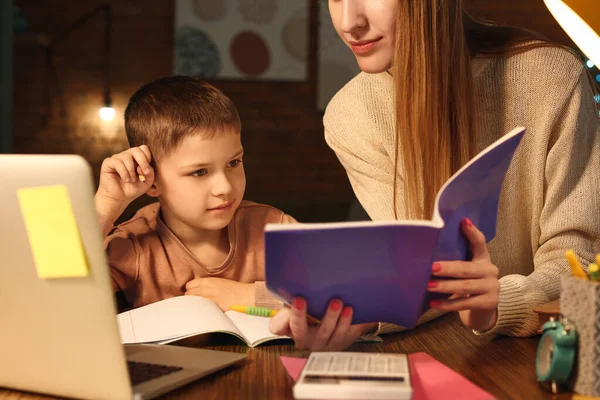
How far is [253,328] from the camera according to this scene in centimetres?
103

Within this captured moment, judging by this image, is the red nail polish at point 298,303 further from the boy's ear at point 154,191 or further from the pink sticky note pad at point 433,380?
the boy's ear at point 154,191

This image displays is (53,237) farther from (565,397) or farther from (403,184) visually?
(403,184)

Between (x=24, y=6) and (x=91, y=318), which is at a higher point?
(x=24, y=6)

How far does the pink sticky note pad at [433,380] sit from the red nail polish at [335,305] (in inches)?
3.2

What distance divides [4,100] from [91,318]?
2551 millimetres

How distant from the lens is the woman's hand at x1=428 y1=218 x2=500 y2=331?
82 cm

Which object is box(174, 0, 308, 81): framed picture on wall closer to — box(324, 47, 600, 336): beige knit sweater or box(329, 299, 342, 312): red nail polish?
box(324, 47, 600, 336): beige knit sweater

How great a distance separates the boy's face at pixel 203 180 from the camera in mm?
1283

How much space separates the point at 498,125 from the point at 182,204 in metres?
0.59

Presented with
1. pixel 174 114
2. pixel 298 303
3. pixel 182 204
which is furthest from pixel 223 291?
pixel 298 303

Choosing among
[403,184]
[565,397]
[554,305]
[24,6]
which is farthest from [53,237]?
[24,6]

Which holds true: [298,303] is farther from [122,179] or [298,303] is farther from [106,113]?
[106,113]

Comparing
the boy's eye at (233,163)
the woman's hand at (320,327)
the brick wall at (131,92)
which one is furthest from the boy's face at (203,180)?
the brick wall at (131,92)

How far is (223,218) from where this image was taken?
51.5 inches
